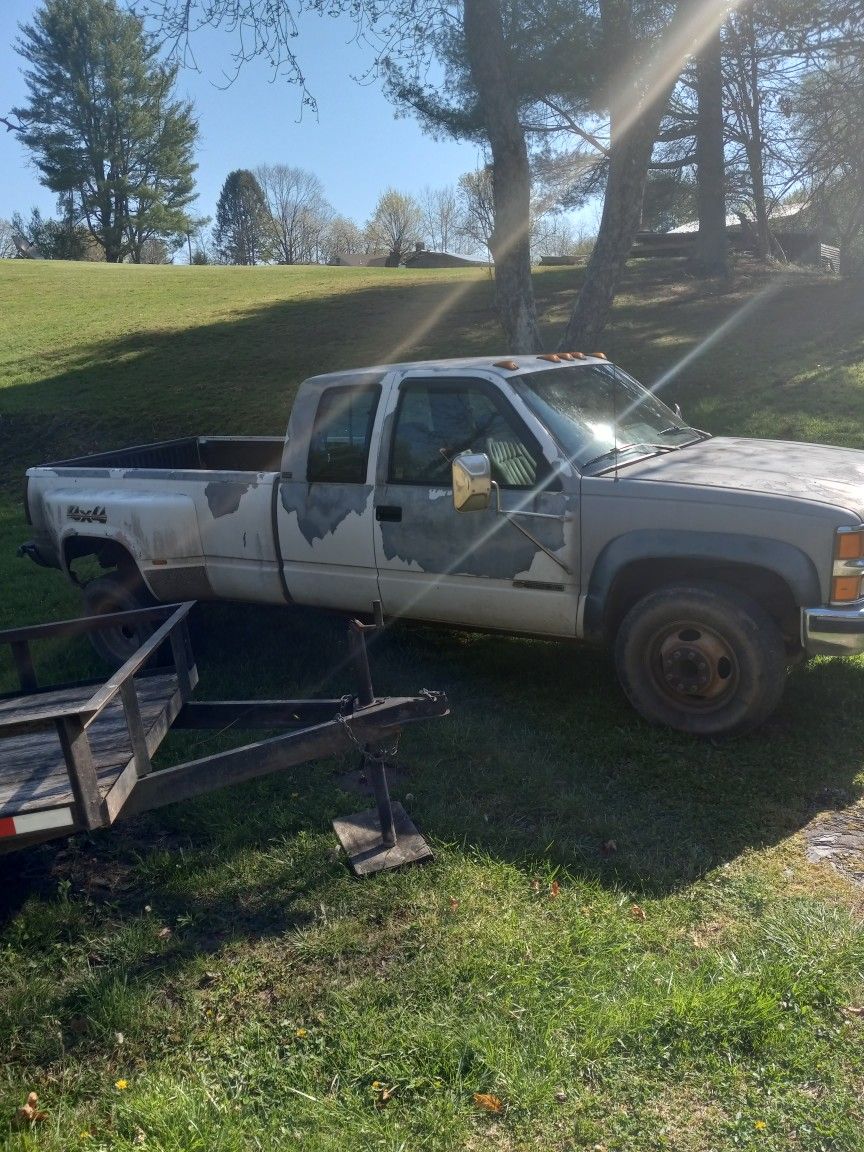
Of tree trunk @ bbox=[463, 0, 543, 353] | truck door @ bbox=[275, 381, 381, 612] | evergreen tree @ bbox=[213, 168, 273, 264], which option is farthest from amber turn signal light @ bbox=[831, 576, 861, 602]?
evergreen tree @ bbox=[213, 168, 273, 264]

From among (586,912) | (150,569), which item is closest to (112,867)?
(586,912)

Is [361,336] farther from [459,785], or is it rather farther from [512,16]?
[459,785]

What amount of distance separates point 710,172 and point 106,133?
3751 centimetres

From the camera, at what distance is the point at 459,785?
16.0ft

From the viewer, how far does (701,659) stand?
4.99 m

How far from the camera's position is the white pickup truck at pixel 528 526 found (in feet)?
15.8

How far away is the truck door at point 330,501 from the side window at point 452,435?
0.21 meters

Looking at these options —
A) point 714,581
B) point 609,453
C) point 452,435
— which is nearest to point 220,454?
point 452,435

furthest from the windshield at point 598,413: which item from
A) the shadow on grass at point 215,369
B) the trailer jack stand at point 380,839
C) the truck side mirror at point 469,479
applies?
the shadow on grass at point 215,369

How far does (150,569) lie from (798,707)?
3935 millimetres

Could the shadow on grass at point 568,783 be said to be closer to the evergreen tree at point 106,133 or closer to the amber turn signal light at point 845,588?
the amber turn signal light at point 845,588

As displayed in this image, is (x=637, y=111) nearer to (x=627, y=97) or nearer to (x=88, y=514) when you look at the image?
(x=627, y=97)

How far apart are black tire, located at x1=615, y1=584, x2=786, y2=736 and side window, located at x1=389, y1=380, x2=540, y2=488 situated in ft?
3.21

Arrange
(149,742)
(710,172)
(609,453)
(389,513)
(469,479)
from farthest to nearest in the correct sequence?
(710,172)
(389,513)
(609,453)
(469,479)
(149,742)
